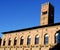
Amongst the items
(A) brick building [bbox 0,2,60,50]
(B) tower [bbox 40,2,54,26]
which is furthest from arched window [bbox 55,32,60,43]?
(B) tower [bbox 40,2,54,26]

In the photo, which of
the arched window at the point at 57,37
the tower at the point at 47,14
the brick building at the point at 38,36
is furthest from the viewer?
the tower at the point at 47,14

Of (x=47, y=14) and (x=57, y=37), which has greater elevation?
(x=47, y=14)

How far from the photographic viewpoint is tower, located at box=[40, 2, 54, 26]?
3984cm

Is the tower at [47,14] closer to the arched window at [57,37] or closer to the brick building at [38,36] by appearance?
the brick building at [38,36]

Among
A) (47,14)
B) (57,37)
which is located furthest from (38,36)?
(47,14)

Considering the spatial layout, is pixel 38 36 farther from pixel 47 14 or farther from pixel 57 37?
pixel 47 14

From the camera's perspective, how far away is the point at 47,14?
40250 mm

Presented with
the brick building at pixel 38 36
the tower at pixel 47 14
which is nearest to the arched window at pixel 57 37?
the brick building at pixel 38 36

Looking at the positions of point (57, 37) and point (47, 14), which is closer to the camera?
point (57, 37)

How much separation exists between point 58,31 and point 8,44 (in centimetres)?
1475

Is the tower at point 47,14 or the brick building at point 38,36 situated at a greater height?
the tower at point 47,14

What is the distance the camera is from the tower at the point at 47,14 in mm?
39844

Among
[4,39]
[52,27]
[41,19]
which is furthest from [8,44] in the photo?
[52,27]

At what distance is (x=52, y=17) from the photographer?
42.2 meters
